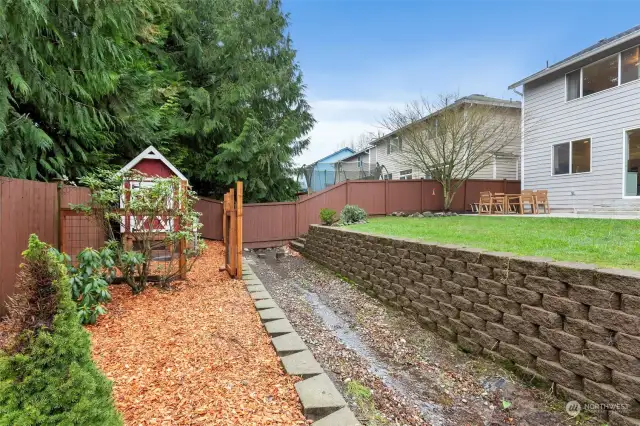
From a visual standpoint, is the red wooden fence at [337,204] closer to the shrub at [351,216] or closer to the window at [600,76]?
the shrub at [351,216]

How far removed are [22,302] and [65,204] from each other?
13.9ft

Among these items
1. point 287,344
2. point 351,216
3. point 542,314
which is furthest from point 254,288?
point 351,216

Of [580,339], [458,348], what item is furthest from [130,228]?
[580,339]

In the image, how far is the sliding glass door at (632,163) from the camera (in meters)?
9.12

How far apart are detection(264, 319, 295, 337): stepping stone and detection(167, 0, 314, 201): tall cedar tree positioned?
24.9 feet

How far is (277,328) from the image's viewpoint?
352cm

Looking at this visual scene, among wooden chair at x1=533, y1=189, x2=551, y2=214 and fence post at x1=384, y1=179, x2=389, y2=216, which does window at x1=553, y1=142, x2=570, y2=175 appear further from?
fence post at x1=384, y1=179, x2=389, y2=216

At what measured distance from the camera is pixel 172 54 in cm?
1133

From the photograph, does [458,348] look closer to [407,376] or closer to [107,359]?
[407,376]

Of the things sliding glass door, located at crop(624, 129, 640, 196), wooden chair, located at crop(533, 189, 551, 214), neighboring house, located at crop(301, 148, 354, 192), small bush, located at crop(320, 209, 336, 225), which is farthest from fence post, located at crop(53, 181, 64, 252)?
sliding glass door, located at crop(624, 129, 640, 196)

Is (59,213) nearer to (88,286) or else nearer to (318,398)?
(88,286)

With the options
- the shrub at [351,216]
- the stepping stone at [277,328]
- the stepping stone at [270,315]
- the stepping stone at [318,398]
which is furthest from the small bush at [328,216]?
the stepping stone at [318,398]

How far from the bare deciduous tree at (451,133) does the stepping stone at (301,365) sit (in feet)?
35.0

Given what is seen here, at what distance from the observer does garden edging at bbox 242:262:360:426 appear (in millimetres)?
2105
